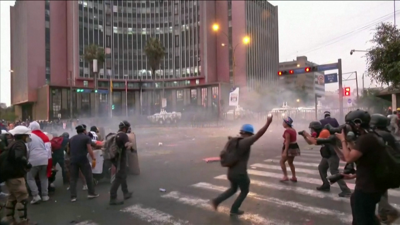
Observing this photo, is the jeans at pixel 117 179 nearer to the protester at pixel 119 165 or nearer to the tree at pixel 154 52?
the protester at pixel 119 165

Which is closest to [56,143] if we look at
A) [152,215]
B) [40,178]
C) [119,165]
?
[40,178]

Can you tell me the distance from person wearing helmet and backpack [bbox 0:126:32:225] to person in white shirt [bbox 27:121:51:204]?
3.63 ft

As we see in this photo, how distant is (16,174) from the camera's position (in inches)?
174

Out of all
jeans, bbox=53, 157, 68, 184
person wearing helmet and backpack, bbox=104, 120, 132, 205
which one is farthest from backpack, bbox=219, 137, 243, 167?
jeans, bbox=53, 157, 68, 184

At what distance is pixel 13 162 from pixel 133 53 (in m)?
62.1

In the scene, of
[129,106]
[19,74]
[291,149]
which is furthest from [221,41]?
[291,149]

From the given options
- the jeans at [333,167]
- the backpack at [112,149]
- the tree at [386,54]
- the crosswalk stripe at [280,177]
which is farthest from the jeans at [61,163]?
the tree at [386,54]

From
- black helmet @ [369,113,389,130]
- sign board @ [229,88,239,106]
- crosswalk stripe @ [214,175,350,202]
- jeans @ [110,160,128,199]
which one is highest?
sign board @ [229,88,239,106]

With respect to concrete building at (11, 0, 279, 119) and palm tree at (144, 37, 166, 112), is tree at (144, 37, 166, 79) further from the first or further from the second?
concrete building at (11, 0, 279, 119)

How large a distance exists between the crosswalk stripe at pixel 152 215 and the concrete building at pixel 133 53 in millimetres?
45433

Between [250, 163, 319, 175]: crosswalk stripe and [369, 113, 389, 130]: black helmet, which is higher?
[369, 113, 389, 130]: black helmet

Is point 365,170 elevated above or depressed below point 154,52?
below

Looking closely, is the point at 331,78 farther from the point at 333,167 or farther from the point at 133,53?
the point at 133,53

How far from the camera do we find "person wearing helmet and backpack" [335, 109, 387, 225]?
2863mm
